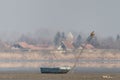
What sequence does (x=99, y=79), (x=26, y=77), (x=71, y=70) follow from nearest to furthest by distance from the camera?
(x=99, y=79) < (x=26, y=77) < (x=71, y=70)

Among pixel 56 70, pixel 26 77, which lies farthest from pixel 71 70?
pixel 26 77

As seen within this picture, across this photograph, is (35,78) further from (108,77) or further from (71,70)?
(71,70)

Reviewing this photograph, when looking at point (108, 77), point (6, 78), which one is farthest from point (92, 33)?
point (6, 78)

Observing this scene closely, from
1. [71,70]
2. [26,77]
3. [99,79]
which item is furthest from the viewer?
[71,70]

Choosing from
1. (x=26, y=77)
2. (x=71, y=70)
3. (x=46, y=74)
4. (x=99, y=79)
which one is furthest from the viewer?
(x=71, y=70)

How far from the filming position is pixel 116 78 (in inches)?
5212

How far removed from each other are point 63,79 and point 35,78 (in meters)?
6.76

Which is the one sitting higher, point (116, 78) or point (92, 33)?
point (92, 33)

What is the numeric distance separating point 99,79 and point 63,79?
6.82 metres

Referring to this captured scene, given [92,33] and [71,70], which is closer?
[92,33]

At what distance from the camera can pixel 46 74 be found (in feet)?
490

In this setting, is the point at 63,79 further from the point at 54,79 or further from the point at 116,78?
the point at 116,78

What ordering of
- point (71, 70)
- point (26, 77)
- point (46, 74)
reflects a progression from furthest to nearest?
point (71, 70), point (46, 74), point (26, 77)

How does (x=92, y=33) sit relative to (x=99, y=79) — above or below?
above
